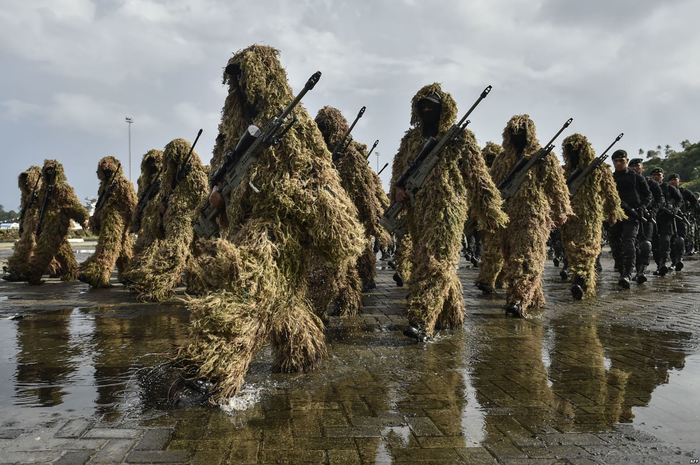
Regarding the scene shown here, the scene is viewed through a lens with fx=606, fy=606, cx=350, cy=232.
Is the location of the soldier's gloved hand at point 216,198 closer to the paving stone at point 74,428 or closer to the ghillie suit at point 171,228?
the paving stone at point 74,428

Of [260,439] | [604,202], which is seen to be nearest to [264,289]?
[260,439]

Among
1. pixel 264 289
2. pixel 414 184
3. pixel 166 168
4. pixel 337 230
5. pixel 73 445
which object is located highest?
pixel 166 168

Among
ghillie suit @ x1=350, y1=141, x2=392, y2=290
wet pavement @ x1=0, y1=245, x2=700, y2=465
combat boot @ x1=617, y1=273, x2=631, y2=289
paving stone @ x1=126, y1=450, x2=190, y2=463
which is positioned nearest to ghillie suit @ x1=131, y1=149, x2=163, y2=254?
wet pavement @ x1=0, y1=245, x2=700, y2=465

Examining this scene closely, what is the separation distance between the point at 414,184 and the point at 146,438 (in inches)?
158

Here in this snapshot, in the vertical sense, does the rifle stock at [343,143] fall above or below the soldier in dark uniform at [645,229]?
above

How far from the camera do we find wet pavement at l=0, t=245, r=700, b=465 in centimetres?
302

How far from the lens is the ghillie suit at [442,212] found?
593 centimetres

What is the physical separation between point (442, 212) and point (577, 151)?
5.03 metres

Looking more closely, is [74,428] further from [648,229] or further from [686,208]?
[686,208]

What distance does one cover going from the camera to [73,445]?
3080mm

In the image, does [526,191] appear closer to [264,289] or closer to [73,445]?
[264,289]

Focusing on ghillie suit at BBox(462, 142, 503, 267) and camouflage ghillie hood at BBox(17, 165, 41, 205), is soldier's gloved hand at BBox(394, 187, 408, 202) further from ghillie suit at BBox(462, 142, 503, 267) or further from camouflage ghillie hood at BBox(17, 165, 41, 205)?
camouflage ghillie hood at BBox(17, 165, 41, 205)

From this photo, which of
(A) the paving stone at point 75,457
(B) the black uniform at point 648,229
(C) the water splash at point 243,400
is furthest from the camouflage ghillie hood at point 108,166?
(B) the black uniform at point 648,229

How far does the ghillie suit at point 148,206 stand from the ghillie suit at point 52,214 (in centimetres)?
246
